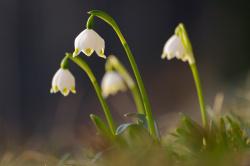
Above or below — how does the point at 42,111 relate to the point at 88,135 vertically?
below

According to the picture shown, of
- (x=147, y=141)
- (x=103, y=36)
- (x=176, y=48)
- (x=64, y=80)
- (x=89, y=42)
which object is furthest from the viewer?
(x=103, y=36)

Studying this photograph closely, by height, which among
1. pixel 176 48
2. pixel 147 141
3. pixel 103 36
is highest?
pixel 176 48

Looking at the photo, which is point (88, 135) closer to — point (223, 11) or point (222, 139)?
point (222, 139)

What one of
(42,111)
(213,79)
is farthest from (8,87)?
(213,79)

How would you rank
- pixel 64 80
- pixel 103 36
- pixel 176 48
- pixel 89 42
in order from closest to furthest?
pixel 89 42
pixel 64 80
pixel 176 48
pixel 103 36

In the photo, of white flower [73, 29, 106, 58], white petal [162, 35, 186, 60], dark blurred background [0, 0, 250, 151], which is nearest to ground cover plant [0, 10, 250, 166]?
white flower [73, 29, 106, 58]

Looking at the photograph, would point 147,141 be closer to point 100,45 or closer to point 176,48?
point 100,45

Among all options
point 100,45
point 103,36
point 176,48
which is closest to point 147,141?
point 100,45

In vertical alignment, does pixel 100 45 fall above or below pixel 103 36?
above

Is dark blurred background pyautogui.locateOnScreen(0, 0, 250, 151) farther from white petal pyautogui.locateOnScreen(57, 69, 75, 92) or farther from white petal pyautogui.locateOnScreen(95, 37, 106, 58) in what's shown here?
white petal pyautogui.locateOnScreen(95, 37, 106, 58)

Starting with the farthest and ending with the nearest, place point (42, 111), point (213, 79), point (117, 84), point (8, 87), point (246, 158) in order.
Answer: point (8, 87), point (42, 111), point (213, 79), point (117, 84), point (246, 158)

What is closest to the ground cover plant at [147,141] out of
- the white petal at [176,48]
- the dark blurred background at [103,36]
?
the white petal at [176,48]
